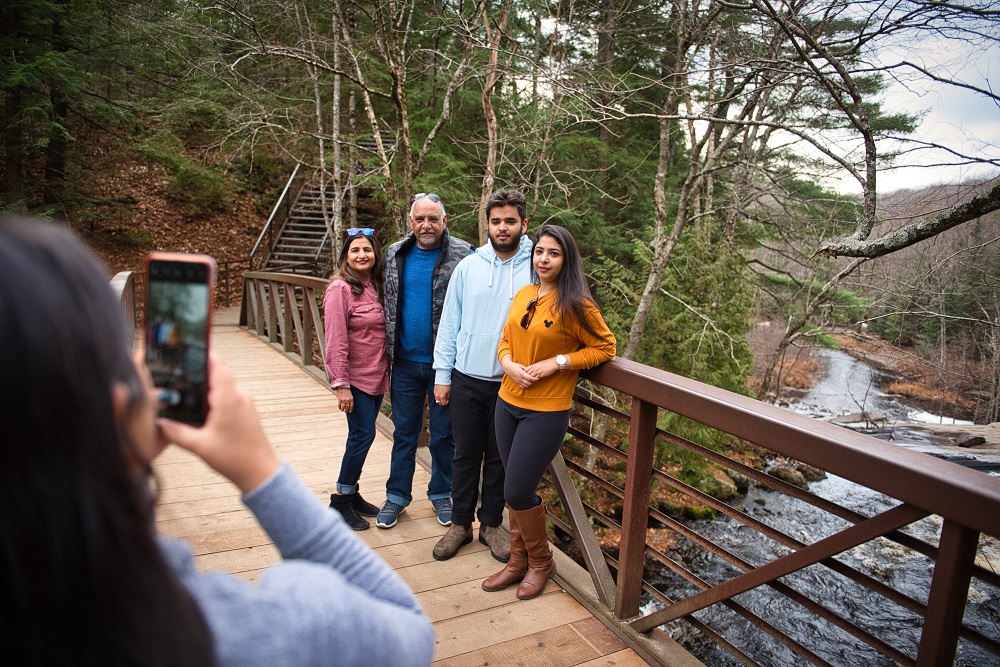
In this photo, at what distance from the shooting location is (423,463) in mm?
3789

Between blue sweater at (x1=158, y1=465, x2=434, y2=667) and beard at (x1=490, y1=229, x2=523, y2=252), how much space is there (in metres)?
1.88

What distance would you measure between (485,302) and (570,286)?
49 centimetres

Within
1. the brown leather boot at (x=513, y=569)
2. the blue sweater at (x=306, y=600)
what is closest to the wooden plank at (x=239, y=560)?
the brown leather boot at (x=513, y=569)

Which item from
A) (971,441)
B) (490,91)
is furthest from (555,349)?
(971,441)

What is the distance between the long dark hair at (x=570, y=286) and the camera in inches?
85.0

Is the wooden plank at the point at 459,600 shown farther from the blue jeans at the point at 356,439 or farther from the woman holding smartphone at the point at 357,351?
the blue jeans at the point at 356,439

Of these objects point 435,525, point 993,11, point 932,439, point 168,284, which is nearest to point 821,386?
point 932,439

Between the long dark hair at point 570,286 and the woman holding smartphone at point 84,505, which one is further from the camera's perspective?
the long dark hair at point 570,286

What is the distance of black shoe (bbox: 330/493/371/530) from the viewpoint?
9.62ft

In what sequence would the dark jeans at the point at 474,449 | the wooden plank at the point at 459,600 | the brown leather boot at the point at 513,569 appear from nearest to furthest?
the wooden plank at the point at 459,600
the brown leather boot at the point at 513,569
the dark jeans at the point at 474,449

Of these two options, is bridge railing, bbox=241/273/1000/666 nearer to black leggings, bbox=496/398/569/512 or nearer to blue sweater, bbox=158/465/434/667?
black leggings, bbox=496/398/569/512

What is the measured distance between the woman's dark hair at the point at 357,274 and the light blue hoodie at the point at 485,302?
1.98ft

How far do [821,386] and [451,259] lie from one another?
54.2 feet

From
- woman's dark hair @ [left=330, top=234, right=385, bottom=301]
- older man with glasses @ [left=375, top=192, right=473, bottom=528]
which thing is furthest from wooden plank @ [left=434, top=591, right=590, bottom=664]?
woman's dark hair @ [left=330, top=234, right=385, bottom=301]
